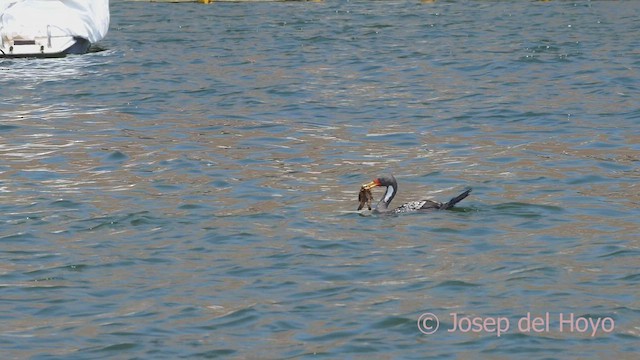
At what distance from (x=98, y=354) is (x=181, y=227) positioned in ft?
17.5

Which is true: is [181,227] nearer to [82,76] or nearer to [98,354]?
[98,354]

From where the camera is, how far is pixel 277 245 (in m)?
16.8

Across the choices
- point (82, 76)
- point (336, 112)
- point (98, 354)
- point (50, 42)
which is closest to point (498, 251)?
point (98, 354)

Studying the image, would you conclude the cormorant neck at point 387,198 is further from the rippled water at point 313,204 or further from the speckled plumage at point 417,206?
the rippled water at point 313,204

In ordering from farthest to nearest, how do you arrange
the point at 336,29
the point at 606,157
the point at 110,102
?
the point at 336,29, the point at 110,102, the point at 606,157

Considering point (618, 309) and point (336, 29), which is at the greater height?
point (618, 309)

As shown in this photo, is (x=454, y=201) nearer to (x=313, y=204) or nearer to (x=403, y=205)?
(x=403, y=205)

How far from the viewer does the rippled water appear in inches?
526

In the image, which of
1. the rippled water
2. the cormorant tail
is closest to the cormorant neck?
the rippled water

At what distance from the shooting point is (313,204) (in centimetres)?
1938

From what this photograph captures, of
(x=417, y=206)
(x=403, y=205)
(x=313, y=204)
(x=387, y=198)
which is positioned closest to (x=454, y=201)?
(x=417, y=206)

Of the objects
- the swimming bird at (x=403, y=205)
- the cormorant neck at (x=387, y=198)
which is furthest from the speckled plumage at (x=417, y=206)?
the cormorant neck at (x=387, y=198)

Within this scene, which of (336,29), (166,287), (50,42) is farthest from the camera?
(336,29)

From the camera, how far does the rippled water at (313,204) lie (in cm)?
1335
